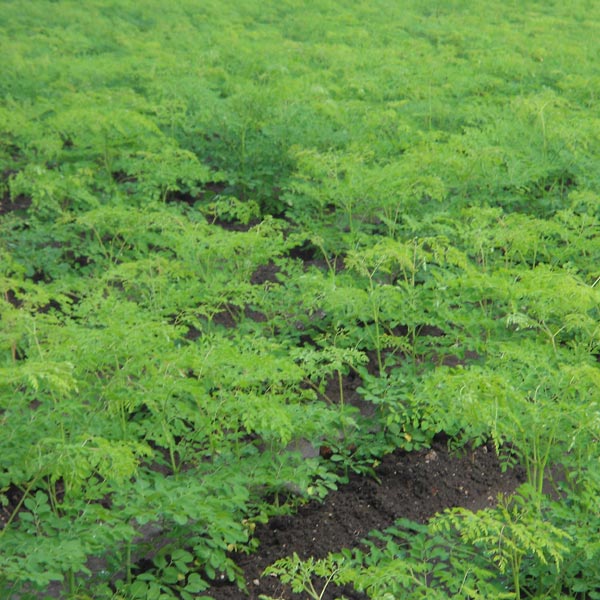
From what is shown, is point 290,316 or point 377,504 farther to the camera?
point 290,316

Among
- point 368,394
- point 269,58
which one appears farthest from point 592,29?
point 368,394

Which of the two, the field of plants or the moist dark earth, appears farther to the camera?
the moist dark earth

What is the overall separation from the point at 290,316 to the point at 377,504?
1.77 meters

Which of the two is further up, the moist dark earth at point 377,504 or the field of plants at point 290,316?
the field of plants at point 290,316

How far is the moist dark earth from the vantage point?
4.26 metres

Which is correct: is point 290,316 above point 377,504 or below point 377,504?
above

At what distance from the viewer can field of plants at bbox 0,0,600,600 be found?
3.75 metres

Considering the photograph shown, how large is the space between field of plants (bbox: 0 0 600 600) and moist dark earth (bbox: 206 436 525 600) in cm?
9

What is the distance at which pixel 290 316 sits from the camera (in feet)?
19.8

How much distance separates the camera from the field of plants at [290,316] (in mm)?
3754

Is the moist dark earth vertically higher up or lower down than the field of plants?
lower down

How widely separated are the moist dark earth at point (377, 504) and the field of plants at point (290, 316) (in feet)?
0.28

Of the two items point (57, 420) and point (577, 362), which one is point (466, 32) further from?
point (57, 420)

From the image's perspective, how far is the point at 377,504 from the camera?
15.4 ft
